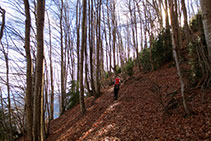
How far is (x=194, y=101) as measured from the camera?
4211 millimetres

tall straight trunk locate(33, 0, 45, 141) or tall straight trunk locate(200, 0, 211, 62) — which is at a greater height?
tall straight trunk locate(200, 0, 211, 62)

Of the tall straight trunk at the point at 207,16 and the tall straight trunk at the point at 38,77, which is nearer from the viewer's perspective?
the tall straight trunk at the point at 38,77

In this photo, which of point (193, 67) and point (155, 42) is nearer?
point (193, 67)

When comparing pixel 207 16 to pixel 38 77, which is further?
pixel 207 16

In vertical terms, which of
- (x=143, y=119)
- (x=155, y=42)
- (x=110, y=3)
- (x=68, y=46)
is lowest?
(x=143, y=119)

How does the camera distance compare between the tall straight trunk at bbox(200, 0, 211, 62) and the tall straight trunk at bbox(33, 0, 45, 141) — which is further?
the tall straight trunk at bbox(200, 0, 211, 62)

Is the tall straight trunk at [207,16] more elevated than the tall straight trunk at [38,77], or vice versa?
the tall straight trunk at [207,16]

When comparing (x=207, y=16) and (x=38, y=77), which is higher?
(x=207, y=16)

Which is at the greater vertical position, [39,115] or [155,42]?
[155,42]

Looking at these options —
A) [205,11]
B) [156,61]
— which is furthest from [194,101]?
[156,61]

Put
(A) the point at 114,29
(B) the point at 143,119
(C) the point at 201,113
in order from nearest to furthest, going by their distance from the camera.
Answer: (C) the point at 201,113
(B) the point at 143,119
(A) the point at 114,29

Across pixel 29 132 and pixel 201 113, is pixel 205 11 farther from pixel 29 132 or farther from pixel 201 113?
pixel 29 132

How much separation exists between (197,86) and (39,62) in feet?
17.2

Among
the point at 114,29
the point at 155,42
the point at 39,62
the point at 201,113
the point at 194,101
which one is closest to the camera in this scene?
the point at 39,62
